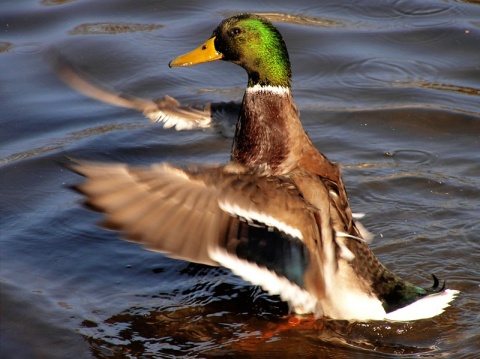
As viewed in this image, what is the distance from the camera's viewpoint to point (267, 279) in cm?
468

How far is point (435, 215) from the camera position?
6.26m

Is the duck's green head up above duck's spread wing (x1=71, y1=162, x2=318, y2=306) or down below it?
above

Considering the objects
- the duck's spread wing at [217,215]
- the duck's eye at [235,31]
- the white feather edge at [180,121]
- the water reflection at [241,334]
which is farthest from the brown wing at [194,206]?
the white feather edge at [180,121]

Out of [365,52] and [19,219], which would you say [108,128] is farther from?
[365,52]

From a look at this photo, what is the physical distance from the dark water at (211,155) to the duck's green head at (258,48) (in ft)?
4.13

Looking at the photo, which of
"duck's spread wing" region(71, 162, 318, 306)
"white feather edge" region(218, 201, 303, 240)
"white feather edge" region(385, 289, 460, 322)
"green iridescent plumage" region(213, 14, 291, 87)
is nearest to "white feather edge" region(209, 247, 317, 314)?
"duck's spread wing" region(71, 162, 318, 306)

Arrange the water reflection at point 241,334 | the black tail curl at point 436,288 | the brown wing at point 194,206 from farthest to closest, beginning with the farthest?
the black tail curl at point 436,288
the water reflection at point 241,334
the brown wing at point 194,206

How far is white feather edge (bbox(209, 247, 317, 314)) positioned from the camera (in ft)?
14.5

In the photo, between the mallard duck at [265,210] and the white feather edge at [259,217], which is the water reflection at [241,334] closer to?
the mallard duck at [265,210]

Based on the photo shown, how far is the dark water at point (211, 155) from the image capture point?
203 inches

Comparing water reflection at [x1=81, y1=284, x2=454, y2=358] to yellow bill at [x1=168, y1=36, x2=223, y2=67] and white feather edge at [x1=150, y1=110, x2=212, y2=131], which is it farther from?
yellow bill at [x1=168, y1=36, x2=223, y2=67]

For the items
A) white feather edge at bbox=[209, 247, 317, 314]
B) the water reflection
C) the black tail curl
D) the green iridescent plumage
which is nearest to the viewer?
white feather edge at bbox=[209, 247, 317, 314]

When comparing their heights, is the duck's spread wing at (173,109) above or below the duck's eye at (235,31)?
below

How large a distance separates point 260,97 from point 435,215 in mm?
1606
